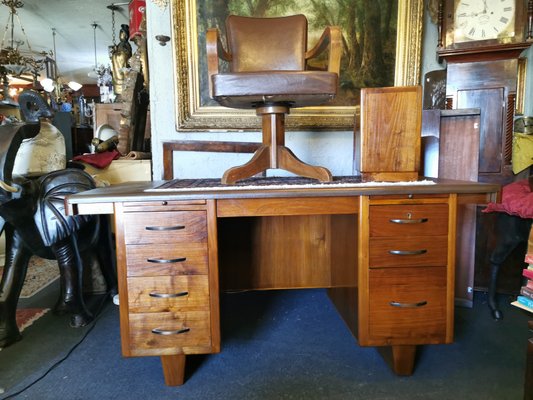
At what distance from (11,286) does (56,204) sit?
42 cm

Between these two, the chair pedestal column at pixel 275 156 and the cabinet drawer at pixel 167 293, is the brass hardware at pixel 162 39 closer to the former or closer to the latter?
the chair pedestal column at pixel 275 156

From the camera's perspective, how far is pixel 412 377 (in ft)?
4.26

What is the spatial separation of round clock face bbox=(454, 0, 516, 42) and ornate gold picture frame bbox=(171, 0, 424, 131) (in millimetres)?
233

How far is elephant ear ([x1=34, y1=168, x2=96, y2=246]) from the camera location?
1.57 m

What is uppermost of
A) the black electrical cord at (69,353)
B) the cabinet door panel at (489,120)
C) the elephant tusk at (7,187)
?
the cabinet door panel at (489,120)

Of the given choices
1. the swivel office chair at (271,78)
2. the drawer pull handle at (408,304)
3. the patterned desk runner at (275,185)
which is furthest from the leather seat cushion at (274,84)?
the drawer pull handle at (408,304)

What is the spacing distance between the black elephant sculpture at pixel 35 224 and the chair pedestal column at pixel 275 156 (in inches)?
31.6

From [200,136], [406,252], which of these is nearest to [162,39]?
[200,136]

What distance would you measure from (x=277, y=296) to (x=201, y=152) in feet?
3.09

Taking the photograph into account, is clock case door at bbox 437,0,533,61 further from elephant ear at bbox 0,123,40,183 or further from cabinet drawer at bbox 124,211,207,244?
elephant ear at bbox 0,123,40,183

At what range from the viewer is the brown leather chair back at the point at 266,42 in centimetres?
167

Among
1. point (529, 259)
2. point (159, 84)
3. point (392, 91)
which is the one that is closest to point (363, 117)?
point (392, 91)

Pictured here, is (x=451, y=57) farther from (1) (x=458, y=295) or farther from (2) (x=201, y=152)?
(2) (x=201, y=152)

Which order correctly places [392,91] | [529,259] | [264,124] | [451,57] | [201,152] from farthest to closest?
[201,152] → [451,57] → [264,124] → [392,91] → [529,259]
